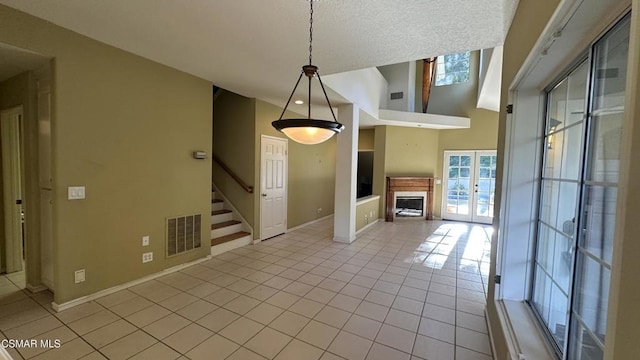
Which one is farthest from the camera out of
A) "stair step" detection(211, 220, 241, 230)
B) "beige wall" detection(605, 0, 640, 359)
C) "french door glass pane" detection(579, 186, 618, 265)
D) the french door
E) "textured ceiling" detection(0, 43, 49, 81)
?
the french door

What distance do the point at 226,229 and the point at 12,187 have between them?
275cm

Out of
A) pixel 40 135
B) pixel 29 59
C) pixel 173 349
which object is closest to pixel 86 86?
pixel 29 59

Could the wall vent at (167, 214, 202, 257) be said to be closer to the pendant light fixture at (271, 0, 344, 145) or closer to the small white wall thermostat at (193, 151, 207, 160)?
the small white wall thermostat at (193, 151, 207, 160)

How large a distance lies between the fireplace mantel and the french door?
1.57 feet

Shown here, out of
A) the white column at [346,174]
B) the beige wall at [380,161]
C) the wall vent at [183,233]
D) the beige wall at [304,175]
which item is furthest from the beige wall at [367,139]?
the wall vent at [183,233]

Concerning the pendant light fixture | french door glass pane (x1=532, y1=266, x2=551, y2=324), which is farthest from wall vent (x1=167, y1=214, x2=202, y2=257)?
french door glass pane (x1=532, y1=266, x2=551, y2=324)

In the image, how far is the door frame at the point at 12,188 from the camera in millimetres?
3287

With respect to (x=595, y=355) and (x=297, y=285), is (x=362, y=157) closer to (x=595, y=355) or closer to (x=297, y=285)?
(x=297, y=285)

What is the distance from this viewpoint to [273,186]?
Answer: 5.39 m

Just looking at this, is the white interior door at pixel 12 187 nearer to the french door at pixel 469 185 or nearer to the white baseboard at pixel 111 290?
the white baseboard at pixel 111 290

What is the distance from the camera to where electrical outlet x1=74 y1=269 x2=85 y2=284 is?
2.68 m

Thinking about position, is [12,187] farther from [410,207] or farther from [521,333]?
[410,207]

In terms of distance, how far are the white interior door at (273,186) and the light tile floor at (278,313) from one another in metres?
1.15

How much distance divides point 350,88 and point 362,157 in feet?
18.9
